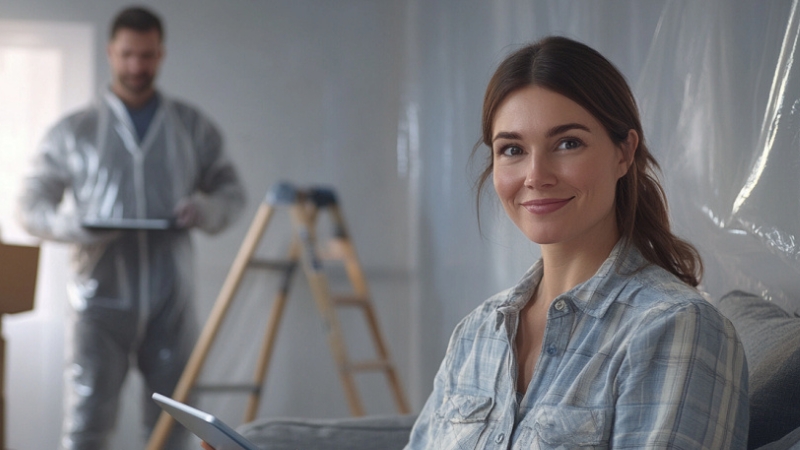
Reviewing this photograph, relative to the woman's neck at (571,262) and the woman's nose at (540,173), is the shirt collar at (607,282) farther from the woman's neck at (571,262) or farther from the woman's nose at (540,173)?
the woman's nose at (540,173)

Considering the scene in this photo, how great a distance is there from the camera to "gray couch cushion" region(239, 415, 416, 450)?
1.43 metres

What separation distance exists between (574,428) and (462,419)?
9.9 inches

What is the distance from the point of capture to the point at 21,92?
3.10 metres

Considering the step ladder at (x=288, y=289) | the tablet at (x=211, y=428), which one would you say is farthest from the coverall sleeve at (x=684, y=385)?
the step ladder at (x=288, y=289)

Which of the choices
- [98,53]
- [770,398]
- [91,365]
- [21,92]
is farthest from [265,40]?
[770,398]

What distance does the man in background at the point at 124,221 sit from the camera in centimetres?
296

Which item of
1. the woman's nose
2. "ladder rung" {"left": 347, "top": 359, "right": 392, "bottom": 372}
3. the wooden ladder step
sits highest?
the woman's nose

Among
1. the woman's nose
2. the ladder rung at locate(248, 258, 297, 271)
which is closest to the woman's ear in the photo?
the woman's nose

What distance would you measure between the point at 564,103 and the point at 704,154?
43 cm

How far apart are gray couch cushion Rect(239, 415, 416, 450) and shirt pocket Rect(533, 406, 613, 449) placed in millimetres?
533

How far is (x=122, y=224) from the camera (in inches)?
118

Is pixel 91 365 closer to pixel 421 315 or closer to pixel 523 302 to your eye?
pixel 421 315

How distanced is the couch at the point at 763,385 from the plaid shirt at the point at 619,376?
0.35 feet

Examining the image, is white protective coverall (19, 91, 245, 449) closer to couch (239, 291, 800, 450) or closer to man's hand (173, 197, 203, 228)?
man's hand (173, 197, 203, 228)
